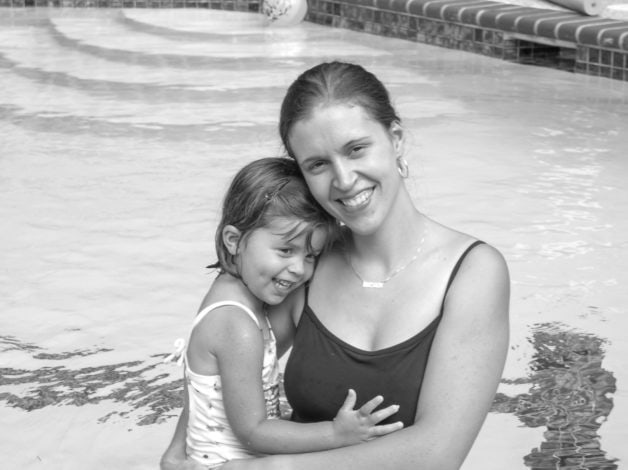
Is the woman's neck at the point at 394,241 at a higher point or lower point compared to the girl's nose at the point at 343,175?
lower

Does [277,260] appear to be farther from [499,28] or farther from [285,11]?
[285,11]

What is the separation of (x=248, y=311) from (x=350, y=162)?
407 millimetres

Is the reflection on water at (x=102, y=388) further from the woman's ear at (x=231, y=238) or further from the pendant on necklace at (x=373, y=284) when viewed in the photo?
the pendant on necklace at (x=373, y=284)

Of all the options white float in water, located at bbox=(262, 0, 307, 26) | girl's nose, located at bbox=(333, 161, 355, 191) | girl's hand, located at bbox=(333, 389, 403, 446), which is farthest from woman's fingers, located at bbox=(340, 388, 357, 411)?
white float in water, located at bbox=(262, 0, 307, 26)

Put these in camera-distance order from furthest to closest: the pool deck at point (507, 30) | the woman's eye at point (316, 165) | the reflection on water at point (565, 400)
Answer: the pool deck at point (507, 30) → the reflection on water at point (565, 400) → the woman's eye at point (316, 165)

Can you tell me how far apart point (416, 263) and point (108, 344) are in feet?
7.37

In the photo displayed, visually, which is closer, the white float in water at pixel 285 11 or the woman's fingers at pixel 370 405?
the woman's fingers at pixel 370 405

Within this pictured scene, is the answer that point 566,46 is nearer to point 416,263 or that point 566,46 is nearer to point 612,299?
point 612,299

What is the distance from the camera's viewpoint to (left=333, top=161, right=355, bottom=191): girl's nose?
2.15 meters

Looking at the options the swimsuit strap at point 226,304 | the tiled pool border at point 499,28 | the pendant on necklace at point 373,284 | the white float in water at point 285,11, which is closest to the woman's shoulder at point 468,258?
the pendant on necklace at point 373,284

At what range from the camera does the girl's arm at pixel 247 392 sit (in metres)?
2.23

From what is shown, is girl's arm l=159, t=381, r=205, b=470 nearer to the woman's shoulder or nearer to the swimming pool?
the woman's shoulder

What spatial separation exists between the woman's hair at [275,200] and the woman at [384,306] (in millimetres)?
98

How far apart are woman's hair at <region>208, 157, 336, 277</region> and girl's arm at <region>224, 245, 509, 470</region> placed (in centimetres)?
37
